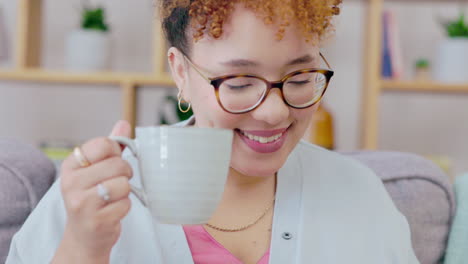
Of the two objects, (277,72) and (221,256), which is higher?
(277,72)

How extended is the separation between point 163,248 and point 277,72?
0.38m

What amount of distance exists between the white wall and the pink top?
1483 millimetres

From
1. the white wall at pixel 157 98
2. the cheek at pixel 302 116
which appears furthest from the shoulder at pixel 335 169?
the white wall at pixel 157 98

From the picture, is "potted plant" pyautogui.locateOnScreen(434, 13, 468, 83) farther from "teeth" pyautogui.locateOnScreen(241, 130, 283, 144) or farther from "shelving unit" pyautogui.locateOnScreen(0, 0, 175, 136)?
"teeth" pyautogui.locateOnScreen(241, 130, 283, 144)

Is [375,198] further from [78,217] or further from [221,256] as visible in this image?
[78,217]

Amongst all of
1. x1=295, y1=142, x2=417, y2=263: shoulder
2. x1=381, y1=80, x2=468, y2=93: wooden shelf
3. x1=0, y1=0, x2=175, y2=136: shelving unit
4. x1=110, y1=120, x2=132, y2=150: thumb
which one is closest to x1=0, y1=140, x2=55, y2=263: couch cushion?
x1=110, y1=120, x2=132, y2=150: thumb

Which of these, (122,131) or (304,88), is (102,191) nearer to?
(122,131)

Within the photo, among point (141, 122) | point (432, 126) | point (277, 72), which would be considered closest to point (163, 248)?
point (277, 72)

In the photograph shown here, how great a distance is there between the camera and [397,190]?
1253mm

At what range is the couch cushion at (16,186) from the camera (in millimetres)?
1083

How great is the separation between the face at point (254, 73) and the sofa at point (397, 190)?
413mm

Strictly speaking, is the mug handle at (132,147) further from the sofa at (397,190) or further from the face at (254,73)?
the sofa at (397,190)

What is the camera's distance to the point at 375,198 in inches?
44.7

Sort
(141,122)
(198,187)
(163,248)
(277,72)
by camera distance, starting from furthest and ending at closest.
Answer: (141,122)
(163,248)
(277,72)
(198,187)
